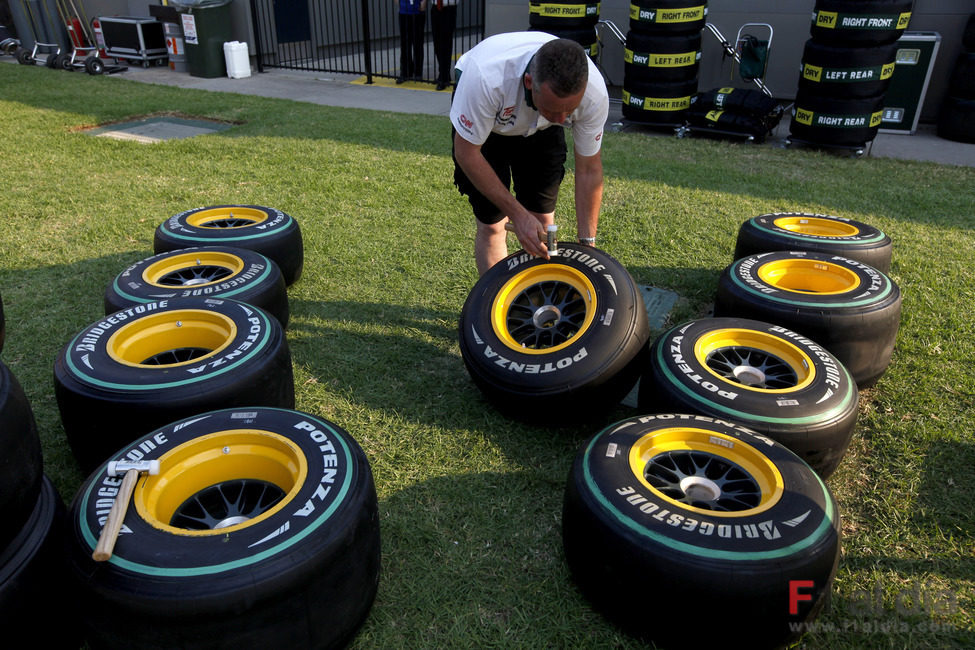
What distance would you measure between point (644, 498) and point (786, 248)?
2.60 meters

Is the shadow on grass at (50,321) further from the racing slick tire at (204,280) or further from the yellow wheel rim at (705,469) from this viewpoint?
the yellow wheel rim at (705,469)

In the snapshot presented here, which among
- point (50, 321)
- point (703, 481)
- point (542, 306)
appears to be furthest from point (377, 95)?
point (703, 481)

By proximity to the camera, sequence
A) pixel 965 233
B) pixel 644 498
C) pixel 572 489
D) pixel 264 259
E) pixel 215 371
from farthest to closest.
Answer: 1. pixel 965 233
2. pixel 264 259
3. pixel 215 371
4. pixel 572 489
5. pixel 644 498

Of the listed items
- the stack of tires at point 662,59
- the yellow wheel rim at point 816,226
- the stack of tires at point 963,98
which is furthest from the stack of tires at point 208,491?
the stack of tires at point 963,98

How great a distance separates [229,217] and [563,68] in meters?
2.92

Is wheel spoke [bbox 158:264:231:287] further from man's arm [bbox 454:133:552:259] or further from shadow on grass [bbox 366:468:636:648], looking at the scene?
shadow on grass [bbox 366:468:636:648]

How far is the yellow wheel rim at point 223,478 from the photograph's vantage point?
2.20 m

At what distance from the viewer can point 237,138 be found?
8.23m

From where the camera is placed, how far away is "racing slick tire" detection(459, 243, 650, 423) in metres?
3.04

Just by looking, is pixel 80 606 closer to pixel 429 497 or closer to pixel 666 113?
pixel 429 497

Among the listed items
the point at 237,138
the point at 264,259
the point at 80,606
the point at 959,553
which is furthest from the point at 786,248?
the point at 237,138

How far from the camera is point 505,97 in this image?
3158 mm

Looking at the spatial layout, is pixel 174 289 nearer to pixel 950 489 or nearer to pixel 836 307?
pixel 836 307

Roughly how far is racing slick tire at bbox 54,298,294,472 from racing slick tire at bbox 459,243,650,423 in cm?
100
